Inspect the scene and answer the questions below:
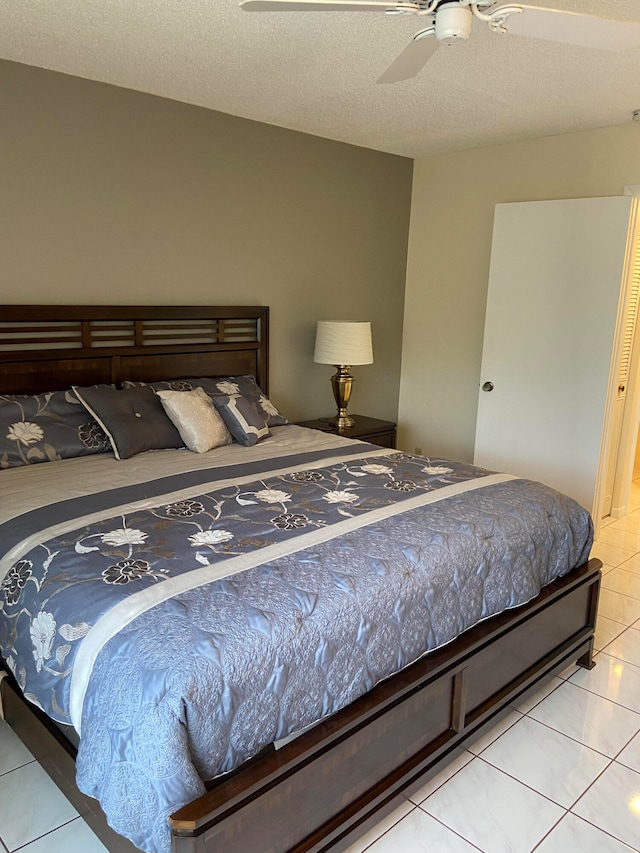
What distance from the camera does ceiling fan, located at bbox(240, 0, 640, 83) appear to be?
1.76 metres

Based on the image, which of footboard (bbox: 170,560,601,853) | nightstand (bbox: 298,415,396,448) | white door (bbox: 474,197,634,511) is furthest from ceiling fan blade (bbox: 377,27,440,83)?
nightstand (bbox: 298,415,396,448)

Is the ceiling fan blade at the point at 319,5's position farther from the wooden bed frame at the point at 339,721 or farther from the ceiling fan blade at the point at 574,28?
the wooden bed frame at the point at 339,721

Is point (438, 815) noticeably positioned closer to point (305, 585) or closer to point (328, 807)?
point (328, 807)

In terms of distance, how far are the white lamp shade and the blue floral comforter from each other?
153 cm

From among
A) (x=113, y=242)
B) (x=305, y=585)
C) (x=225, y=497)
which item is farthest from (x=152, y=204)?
(x=305, y=585)

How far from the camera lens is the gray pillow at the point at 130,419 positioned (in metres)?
2.95

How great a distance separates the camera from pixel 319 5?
1.76 m

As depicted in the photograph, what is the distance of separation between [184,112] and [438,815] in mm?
3440

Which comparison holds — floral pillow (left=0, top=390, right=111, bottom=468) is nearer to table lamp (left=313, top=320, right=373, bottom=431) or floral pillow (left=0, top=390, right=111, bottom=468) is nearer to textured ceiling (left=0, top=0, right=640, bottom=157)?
textured ceiling (left=0, top=0, right=640, bottom=157)

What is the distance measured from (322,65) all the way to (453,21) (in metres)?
1.28

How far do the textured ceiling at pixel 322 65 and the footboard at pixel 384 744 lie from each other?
7.18ft

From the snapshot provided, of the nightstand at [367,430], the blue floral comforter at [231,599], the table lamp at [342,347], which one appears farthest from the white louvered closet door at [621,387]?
the blue floral comforter at [231,599]

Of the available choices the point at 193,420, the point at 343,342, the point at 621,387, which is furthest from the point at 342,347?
the point at 621,387

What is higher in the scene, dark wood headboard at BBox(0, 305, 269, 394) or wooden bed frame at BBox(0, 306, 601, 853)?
dark wood headboard at BBox(0, 305, 269, 394)
